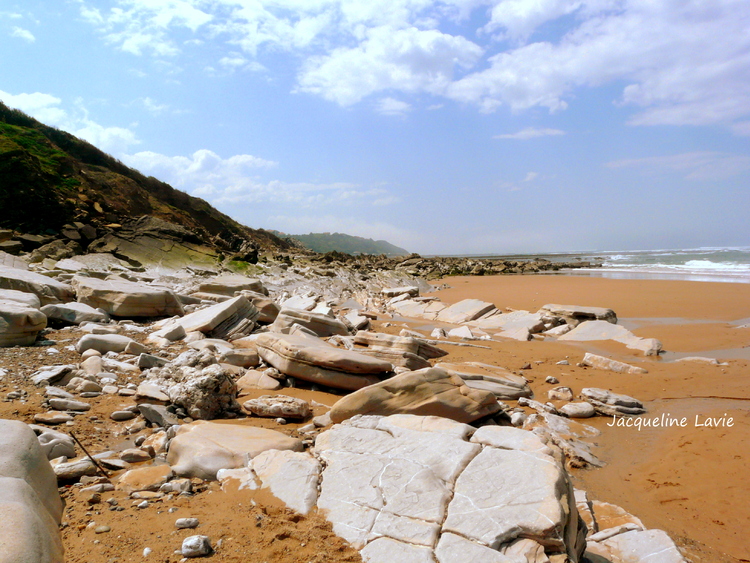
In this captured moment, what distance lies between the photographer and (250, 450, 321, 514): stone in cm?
272

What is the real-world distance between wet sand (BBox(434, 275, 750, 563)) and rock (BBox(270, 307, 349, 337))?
2.43 m

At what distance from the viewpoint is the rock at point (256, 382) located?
5645 millimetres

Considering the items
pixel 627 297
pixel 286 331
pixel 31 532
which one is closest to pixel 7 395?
pixel 31 532

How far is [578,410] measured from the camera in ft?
17.9

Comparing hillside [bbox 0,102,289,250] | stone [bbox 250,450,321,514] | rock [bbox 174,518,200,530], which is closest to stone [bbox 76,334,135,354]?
stone [bbox 250,450,321,514]

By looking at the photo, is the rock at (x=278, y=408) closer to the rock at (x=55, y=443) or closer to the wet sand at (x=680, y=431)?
the rock at (x=55, y=443)

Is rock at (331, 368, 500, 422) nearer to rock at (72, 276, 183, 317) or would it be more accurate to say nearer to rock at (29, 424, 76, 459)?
rock at (29, 424, 76, 459)

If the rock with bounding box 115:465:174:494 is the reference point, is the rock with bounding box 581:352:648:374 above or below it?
below

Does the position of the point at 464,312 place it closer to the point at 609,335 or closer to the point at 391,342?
the point at 609,335

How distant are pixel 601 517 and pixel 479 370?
11.4ft

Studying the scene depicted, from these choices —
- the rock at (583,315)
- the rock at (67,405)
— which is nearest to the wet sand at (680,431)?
the rock at (583,315)

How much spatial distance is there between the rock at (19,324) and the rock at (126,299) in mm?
2384

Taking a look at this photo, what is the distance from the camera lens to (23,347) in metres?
5.98

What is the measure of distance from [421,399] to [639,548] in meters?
2.17
